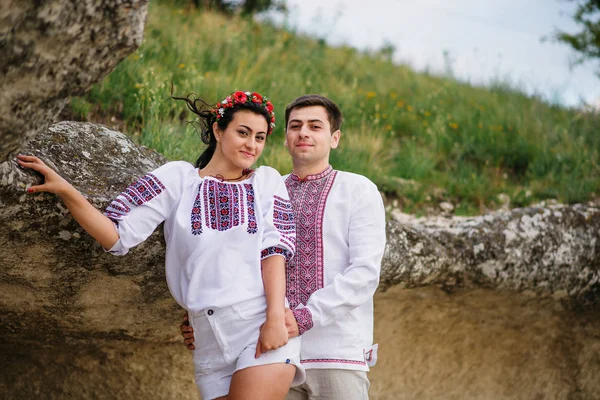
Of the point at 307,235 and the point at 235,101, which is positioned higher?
the point at 235,101

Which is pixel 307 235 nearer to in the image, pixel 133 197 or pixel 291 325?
pixel 291 325

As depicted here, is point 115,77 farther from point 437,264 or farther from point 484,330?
point 484,330

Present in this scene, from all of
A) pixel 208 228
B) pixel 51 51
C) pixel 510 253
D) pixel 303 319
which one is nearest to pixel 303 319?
pixel 303 319

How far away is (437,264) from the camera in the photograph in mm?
3881

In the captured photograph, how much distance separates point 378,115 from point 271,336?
4675 millimetres

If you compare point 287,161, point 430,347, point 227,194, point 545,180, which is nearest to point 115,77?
point 287,161

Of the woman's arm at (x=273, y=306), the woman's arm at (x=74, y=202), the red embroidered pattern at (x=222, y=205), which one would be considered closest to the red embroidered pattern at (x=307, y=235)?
the woman's arm at (x=273, y=306)

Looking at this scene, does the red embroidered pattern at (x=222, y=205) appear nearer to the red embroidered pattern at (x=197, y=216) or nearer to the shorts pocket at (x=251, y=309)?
the red embroidered pattern at (x=197, y=216)

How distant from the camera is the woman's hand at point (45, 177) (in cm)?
238

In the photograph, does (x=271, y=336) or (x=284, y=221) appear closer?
(x=271, y=336)

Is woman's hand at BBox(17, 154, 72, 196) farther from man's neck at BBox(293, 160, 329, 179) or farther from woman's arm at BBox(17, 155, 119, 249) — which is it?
man's neck at BBox(293, 160, 329, 179)

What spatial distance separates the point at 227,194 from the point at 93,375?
1.73 metres

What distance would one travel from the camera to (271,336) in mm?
2334

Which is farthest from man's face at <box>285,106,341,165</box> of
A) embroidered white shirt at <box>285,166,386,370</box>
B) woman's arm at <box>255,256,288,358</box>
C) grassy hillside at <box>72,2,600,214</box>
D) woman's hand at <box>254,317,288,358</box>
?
grassy hillside at <box>72,2,600,214</box>
